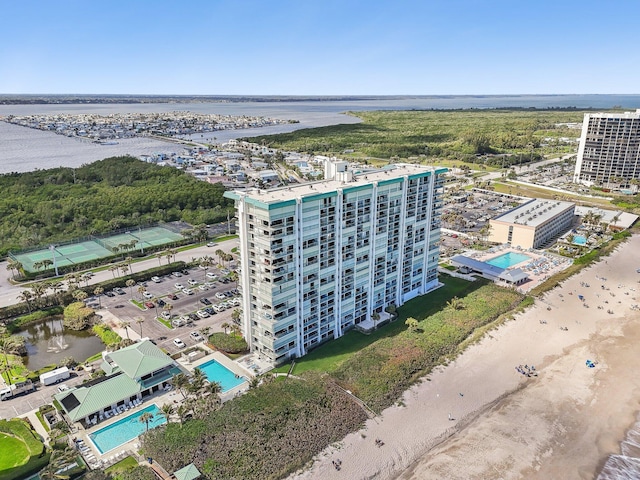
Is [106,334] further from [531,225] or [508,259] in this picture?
[531,225]

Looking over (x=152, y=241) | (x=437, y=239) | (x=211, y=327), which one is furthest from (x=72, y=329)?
(x=437, y=239)

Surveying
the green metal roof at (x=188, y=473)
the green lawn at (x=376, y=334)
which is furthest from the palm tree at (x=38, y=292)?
the green metal roof at (x=188, y=473)

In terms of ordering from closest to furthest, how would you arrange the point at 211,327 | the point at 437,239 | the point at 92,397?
the point at 92,397
the point at 211,327
the point at 437,239

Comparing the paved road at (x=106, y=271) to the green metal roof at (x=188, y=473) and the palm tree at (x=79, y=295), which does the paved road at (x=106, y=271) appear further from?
the green metal roof at (x=188, y=473)

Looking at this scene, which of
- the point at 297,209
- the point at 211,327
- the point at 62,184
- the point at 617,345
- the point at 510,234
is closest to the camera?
the point at 297,209

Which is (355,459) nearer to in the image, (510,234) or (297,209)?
(297,209)
